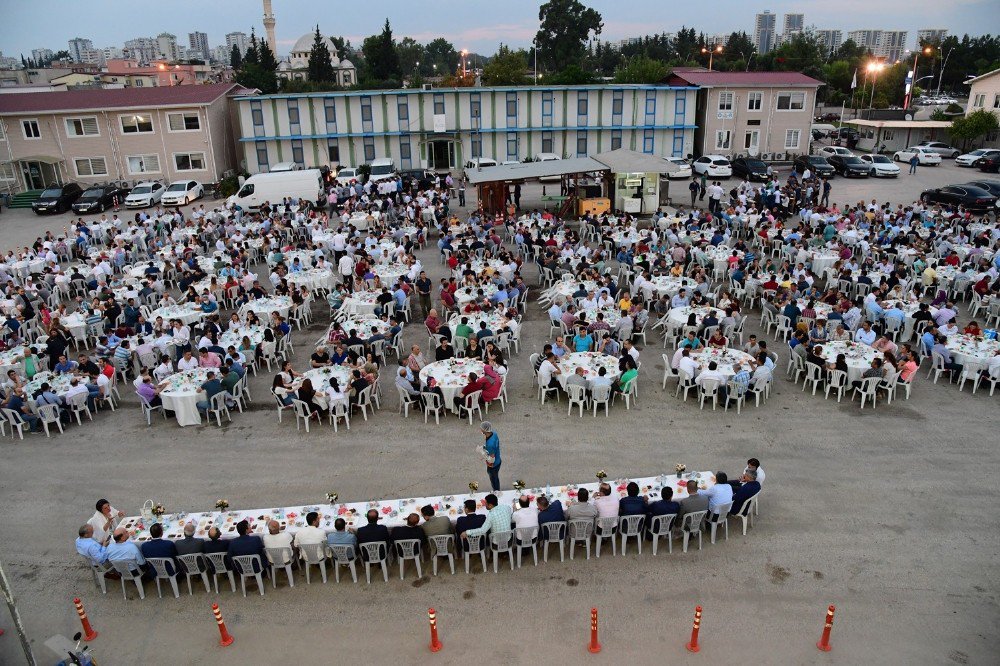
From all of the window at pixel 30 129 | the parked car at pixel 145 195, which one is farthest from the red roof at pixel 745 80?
the window at pixel 30 129

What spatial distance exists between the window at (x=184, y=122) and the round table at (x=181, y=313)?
25.4 metres

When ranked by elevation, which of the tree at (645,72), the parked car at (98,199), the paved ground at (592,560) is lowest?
the paved ground at (592,560)

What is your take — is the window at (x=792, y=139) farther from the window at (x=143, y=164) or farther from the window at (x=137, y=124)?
the window at (x=137, y=124)

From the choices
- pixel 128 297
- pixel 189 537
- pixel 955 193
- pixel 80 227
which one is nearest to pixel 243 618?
pixel 189 537

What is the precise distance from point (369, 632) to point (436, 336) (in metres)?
8.00

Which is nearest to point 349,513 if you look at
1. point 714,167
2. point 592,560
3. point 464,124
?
point 592,560

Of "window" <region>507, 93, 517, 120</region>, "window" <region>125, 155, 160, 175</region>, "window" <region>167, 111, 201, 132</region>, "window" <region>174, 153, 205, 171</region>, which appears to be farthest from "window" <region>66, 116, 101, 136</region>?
"window" <region>507, 93, 517, 120</region>

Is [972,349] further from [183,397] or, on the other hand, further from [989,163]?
[989,163]

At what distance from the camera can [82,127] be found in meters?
38.1

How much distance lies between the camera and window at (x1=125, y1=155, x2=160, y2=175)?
38.7 meters

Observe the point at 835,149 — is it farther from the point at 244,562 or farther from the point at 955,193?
the point at 244,562

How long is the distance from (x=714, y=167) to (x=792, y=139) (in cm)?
1067

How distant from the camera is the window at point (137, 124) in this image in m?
38.2

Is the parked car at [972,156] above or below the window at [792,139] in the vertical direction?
below
